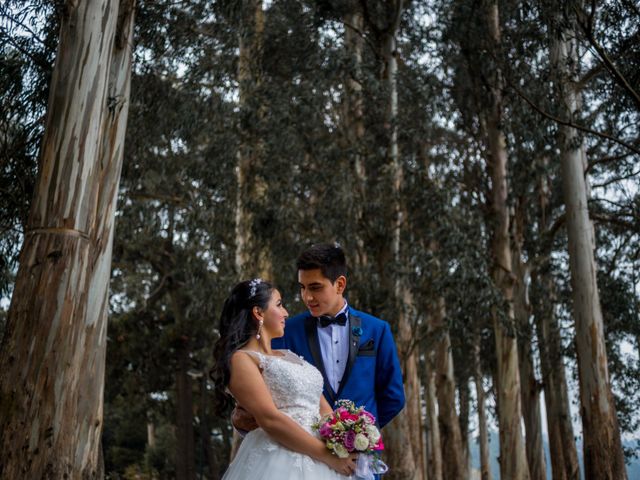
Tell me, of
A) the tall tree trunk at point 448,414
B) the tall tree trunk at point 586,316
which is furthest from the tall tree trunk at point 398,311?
the tall tree trunk at point 448,414

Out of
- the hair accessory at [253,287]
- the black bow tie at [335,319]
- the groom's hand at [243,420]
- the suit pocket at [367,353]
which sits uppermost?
the hair accessory at [253,287]

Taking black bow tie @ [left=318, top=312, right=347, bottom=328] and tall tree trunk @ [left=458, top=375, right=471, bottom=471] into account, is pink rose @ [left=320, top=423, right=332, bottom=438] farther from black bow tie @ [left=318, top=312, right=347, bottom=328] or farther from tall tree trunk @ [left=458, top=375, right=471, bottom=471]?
tall tree trunk @ [left=458, top=375, right=471, bottom=471]

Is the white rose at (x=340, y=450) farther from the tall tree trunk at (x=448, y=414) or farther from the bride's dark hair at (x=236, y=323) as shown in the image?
the tall tree trunk at (x=448, y=414)

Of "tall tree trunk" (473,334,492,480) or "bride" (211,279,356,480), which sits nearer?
"bride" (211,279,356,480)

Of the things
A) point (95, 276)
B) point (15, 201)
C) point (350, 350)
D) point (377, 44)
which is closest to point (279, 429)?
point (350, 350)

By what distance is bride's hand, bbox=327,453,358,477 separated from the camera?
9.12 feet

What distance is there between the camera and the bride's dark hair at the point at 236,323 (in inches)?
114

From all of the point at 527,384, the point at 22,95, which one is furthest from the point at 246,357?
the point at 527,384

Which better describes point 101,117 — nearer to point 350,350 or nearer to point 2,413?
point 2,413

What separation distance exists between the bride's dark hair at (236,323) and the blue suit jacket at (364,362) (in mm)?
302

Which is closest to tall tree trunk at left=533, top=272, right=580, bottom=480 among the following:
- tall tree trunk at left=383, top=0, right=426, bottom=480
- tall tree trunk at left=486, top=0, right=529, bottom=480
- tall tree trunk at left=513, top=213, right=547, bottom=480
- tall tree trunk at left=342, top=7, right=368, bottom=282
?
tall tree trunk at left=513, top=213, right=547, bottom=480

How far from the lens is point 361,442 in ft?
8.87

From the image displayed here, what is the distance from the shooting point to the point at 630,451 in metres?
20.9

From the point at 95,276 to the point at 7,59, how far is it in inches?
168
